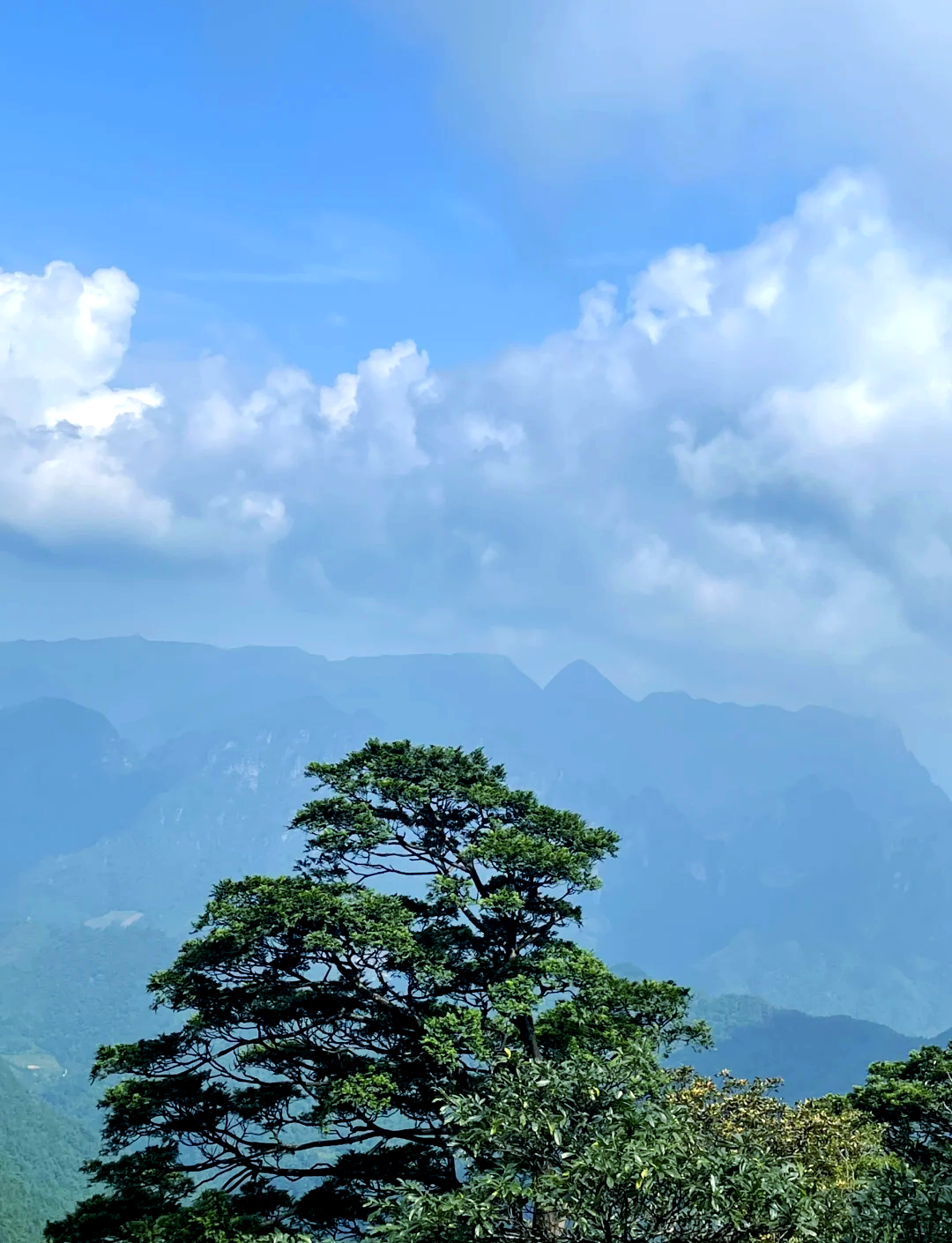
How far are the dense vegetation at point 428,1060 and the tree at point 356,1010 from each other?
6cm

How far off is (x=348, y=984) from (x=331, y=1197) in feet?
13.8

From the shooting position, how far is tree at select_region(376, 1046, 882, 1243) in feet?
39.7

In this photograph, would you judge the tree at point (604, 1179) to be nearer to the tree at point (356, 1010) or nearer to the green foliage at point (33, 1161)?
the tree at point (356, 1010)

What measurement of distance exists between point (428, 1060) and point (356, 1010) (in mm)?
1990

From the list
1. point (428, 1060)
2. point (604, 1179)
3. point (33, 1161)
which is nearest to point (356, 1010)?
point (428, 1060)

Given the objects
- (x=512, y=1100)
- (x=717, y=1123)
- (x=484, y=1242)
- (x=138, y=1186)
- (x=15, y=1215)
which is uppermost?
(x=717, y=1123)

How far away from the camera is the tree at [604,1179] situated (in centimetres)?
1209

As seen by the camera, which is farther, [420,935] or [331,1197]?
[420,935]

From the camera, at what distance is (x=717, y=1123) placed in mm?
22391

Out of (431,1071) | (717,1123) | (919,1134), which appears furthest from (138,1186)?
(919,1134)

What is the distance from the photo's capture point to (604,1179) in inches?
471

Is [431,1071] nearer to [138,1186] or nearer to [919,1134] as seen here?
[138,1186]

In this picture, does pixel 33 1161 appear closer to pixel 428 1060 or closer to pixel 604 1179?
pixel 428 1060

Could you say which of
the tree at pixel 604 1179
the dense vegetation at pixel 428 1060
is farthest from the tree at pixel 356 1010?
the tree at pixel 604 1179
